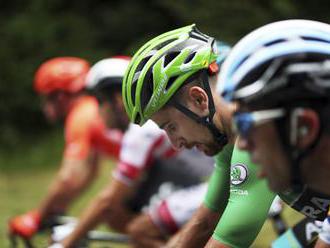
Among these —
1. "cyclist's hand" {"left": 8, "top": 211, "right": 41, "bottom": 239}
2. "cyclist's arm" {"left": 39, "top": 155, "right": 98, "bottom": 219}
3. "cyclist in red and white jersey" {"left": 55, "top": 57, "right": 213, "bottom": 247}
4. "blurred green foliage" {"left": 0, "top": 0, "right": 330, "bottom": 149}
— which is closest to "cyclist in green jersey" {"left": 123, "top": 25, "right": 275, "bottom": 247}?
"cyclist in red and white jersey" {"left": 55, "top": 57, "right": 213, "bottom": 247}

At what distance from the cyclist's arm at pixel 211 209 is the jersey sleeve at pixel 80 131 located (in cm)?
291

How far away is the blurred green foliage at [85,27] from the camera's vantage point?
12984 millimetres

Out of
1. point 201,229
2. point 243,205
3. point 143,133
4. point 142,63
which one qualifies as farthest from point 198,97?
point 143,133

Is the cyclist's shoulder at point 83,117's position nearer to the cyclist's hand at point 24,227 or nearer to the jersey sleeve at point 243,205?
the cyclist's hand at point 24,227

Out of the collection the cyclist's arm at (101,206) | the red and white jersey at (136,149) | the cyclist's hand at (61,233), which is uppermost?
the red and white jersey at (136,149)

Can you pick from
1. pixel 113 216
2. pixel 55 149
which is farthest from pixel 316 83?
pixel 55 149

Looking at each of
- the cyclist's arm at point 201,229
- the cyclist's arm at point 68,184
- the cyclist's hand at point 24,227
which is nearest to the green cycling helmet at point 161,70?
the cyclist's arm at point 201,229

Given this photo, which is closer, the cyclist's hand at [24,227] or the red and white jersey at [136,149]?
the red and white jersey at [136,149]

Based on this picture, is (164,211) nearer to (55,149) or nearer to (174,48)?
(174,48)

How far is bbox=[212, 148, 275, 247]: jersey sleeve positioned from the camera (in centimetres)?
291

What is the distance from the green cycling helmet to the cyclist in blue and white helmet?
827mm

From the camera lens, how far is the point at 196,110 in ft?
10.00

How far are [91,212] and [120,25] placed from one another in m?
11.0

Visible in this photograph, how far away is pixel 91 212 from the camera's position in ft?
16.2
